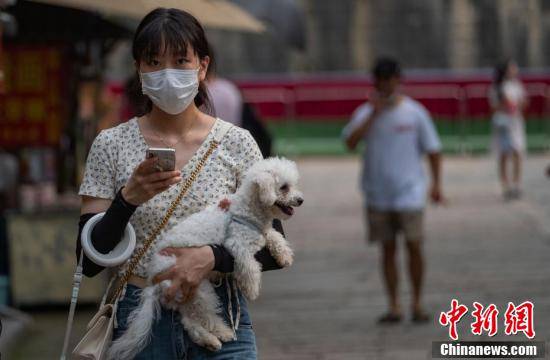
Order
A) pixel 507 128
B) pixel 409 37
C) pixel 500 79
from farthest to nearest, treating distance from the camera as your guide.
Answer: pixel 409 37, pixel 500 79, pixel 507 128

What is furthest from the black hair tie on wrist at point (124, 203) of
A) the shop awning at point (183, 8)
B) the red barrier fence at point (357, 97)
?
the red barrier fence at point (357, 97)

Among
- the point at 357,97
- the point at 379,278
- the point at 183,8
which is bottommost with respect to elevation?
the point at 357,97

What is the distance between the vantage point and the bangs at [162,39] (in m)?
3.46

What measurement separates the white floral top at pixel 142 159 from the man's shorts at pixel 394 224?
4.92 m

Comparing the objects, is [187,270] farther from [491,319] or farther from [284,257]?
[491,319]

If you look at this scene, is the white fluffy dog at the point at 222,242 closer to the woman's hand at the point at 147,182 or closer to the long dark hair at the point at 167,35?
the woman's hand at the point at 147,182

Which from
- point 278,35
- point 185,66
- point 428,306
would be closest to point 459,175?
point 278,35

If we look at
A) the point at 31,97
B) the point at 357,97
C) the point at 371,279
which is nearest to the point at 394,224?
the point at 371,279

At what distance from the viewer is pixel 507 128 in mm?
15836

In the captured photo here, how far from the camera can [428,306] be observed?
355 inches

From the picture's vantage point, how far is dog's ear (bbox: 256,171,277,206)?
343 centimetres

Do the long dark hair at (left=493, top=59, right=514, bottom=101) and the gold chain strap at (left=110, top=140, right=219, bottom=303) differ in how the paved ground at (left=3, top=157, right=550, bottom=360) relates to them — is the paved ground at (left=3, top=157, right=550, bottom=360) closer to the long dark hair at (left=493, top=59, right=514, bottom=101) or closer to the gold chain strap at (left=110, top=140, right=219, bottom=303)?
the long dark hair at (left=493, top=59, right=514, bottom=101)

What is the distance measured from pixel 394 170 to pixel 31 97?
10.4 feet

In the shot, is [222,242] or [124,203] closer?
Answer: [124,203]
